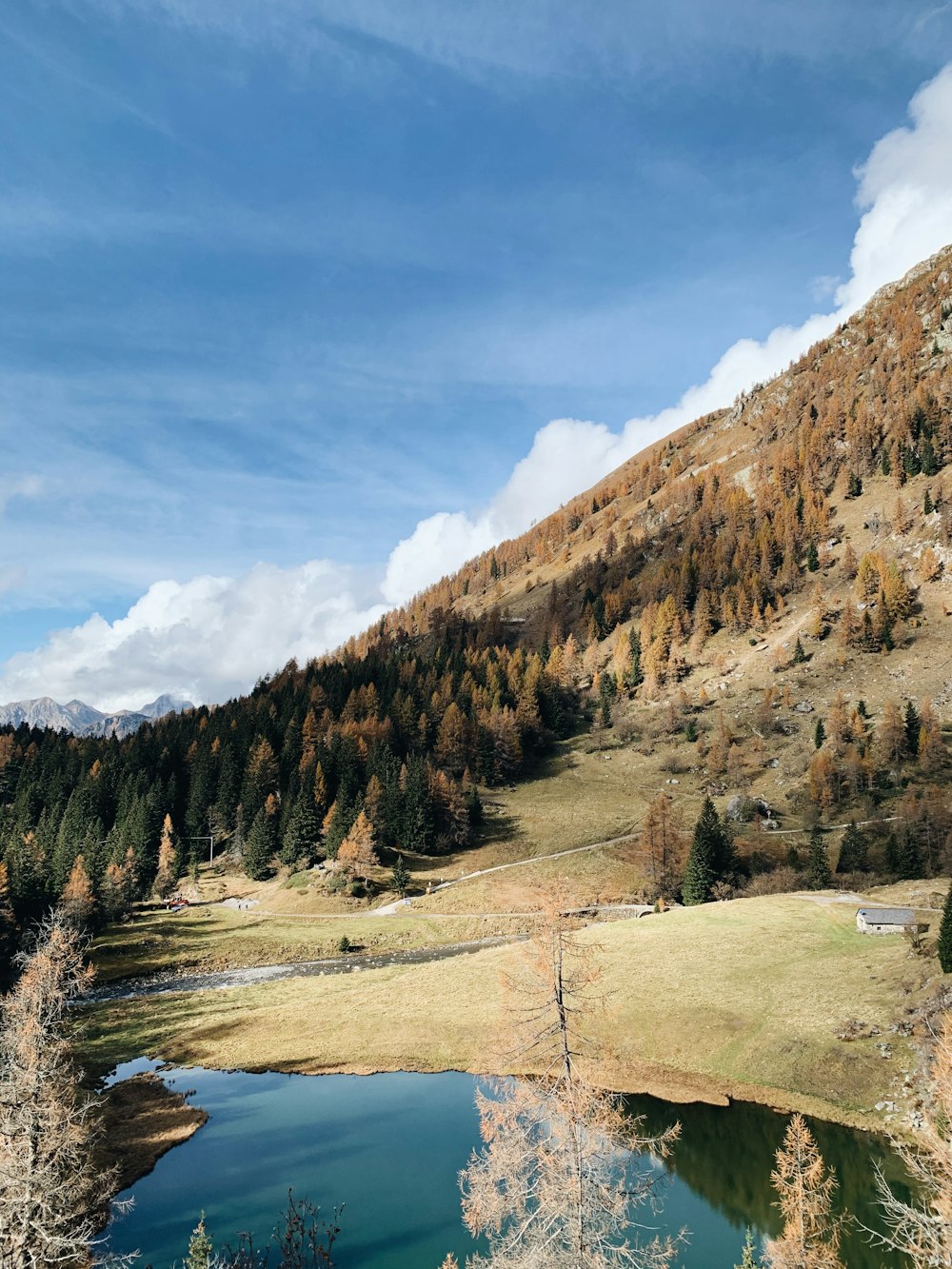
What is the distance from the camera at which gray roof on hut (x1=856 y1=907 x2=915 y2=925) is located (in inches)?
2312

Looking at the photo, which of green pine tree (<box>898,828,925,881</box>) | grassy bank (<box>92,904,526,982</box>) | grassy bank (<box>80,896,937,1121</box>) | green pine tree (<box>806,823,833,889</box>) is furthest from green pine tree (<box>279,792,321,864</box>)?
green pine tree (<box>898,828,925,881</box>)

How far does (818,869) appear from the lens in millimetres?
85938

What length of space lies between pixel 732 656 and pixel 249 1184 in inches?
6542

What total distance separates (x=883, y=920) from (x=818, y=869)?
1115 inches

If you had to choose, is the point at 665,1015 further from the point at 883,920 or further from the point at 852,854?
the point at 852,854

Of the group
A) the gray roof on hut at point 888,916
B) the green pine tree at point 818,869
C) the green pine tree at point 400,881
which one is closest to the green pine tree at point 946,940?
the gray roof on hut at point 888,916

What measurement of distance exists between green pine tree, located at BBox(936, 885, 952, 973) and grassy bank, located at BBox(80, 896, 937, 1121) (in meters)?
2.57

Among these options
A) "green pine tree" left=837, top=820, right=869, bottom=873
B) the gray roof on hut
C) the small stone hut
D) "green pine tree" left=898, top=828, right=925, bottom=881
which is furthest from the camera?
"green pine tree" left=837, top=820, right=869, bottom=873

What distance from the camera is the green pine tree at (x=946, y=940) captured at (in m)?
44.5

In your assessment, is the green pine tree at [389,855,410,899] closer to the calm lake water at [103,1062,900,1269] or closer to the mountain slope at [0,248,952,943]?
the mountain slope at [0,248,952,943]

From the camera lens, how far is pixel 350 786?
130375 millimetres

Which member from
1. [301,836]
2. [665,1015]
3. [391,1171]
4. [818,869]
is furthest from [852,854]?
[301,836]

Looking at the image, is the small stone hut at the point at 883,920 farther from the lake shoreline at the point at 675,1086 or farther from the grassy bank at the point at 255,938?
the grassy bank at the point at 255,938

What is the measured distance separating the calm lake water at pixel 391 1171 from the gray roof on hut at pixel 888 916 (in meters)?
24.9
